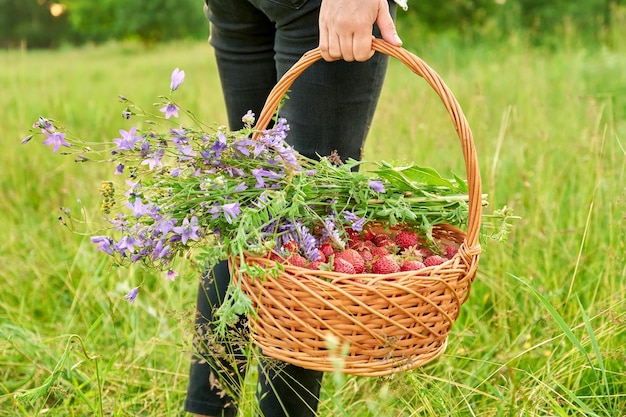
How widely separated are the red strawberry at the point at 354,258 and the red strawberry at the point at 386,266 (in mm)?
26

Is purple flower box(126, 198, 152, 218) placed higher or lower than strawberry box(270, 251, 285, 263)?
higher

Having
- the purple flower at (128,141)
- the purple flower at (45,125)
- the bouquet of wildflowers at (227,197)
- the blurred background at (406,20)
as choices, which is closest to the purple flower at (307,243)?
the bouquet of wildflowers at (227,197)

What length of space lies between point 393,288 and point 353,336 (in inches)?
4.1

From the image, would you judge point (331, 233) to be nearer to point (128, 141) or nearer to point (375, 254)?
point (375, 254)

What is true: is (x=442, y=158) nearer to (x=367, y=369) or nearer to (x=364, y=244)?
(x=364, y=244)

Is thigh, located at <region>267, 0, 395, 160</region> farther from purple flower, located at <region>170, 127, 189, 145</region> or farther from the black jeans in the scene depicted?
purple flower, located at <region>170, 127, 189, 145</region>

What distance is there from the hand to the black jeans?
124 mm

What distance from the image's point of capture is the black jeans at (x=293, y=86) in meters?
1.27

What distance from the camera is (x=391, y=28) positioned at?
1138 millimetres

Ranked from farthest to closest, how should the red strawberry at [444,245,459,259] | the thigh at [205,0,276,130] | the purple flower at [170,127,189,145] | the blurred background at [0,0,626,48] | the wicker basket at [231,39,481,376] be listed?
1. the blurred background at [0,0,626,48]
2. the thigh at [205,0,276,130]
3. the red strawberry at [444,245,459,259]
4. the purple flower at [170,127,189,145]
5. the wicker basket at [231,39,481,376]

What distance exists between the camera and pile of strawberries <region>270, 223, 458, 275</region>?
1081 millimetres

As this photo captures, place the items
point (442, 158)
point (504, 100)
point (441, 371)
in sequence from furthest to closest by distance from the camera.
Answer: point (504, 100), point (442, 158), point (441, 371)

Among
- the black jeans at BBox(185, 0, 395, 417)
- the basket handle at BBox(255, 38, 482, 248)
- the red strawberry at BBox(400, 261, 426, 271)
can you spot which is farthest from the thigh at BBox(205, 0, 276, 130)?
the red strawberry at BBox(400, 261, 426, 271)

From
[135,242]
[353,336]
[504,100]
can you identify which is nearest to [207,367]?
[135,242]
